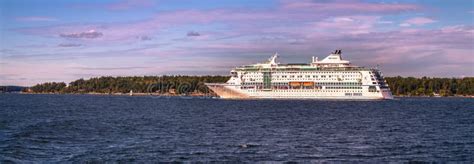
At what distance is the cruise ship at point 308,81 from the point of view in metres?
129

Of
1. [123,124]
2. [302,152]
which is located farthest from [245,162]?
[123,124]

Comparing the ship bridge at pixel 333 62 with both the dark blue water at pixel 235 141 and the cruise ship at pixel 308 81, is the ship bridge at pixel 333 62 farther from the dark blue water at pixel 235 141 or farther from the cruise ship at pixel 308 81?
the dark blue water at pixel 235 141

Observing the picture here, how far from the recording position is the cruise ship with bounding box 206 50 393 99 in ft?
424

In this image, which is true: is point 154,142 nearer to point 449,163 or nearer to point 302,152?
point 302,152

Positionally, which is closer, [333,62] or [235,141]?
[235,141]

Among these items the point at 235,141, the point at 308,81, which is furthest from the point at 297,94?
the point at 235,141

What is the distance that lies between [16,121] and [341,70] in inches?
3332

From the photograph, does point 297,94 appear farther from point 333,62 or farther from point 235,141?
point 235,141

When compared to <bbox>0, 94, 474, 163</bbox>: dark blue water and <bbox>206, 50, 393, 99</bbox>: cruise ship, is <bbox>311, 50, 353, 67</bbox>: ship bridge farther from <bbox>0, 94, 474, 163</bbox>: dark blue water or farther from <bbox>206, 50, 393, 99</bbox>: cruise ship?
<bbox>0, 94, 474, 163</bbox>: dark blue water

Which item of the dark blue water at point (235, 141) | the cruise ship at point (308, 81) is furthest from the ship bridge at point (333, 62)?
the dark blue water at point (235, 141)

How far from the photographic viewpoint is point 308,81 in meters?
132

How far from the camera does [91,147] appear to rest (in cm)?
3650

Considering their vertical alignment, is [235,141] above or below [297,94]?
below

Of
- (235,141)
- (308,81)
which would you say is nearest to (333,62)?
(308,81)
